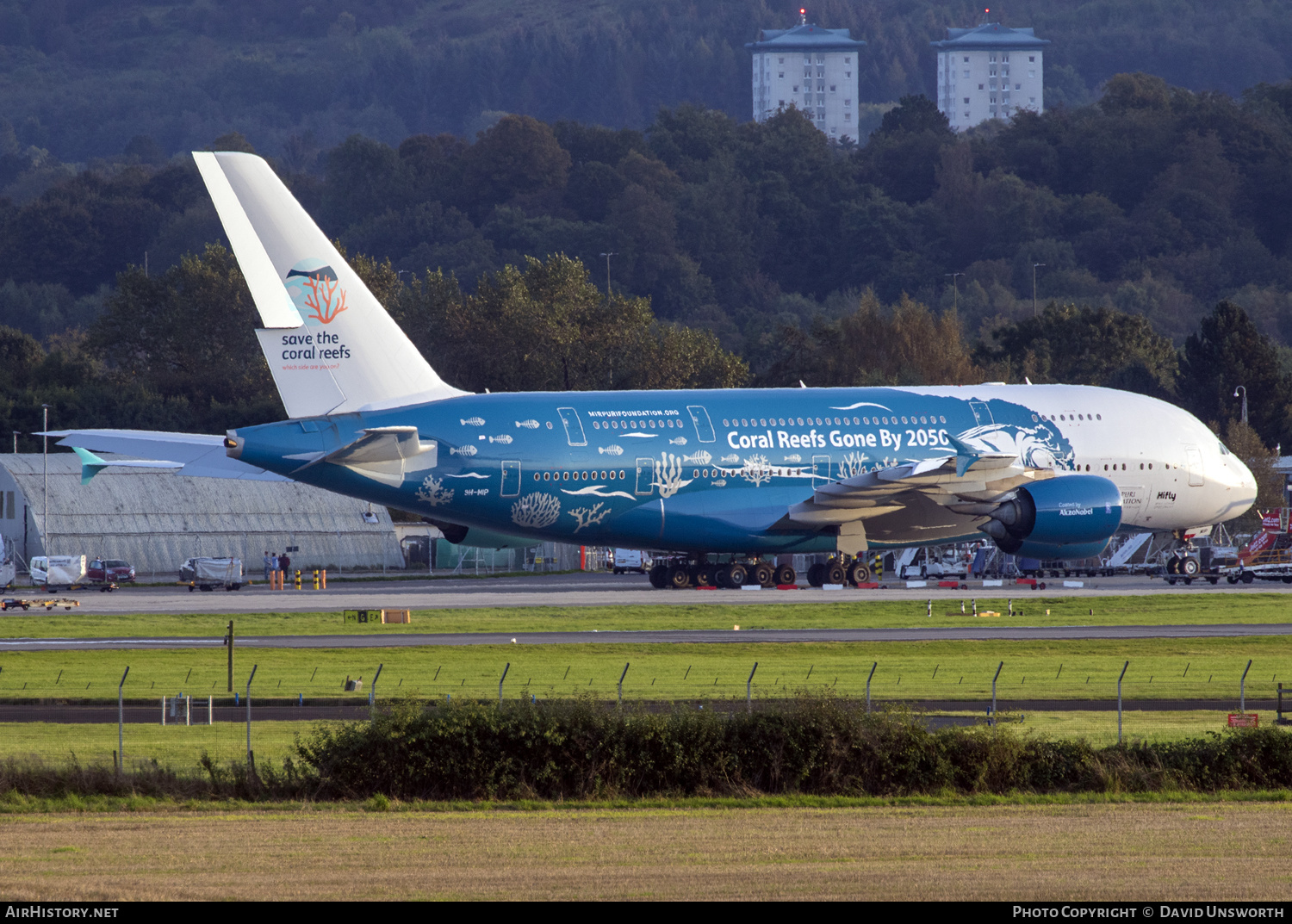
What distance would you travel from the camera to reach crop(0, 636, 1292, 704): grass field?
34.8 metres

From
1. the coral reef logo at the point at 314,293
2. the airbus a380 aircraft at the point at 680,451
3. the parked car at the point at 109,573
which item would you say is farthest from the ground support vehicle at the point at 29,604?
the parked car at the point at 109,573

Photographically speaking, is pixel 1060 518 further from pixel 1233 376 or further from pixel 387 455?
pixel 1233 376

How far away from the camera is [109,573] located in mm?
81625

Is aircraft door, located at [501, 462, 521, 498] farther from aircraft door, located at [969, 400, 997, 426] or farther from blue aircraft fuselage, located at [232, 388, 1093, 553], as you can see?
aircraft door, located at [969, 400, 997, 426]

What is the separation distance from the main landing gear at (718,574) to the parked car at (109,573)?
29.5 m

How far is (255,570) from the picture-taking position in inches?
3703

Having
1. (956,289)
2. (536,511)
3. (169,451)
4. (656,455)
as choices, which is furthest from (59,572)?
(956,289)

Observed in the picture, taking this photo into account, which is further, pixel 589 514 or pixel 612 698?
pixel 589 514

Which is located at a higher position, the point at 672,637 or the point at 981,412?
the point at 981,412

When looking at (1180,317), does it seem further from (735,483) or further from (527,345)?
(735,483)

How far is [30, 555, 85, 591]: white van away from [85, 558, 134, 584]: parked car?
720 mm

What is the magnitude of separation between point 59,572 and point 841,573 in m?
38.3

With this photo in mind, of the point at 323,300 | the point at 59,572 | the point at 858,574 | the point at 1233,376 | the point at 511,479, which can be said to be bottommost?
the point at 59,572

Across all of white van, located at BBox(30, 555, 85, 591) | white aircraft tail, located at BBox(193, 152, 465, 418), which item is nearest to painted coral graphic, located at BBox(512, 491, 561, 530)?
white aircraft tail, located at BBox(193, 152, 465, 418)
